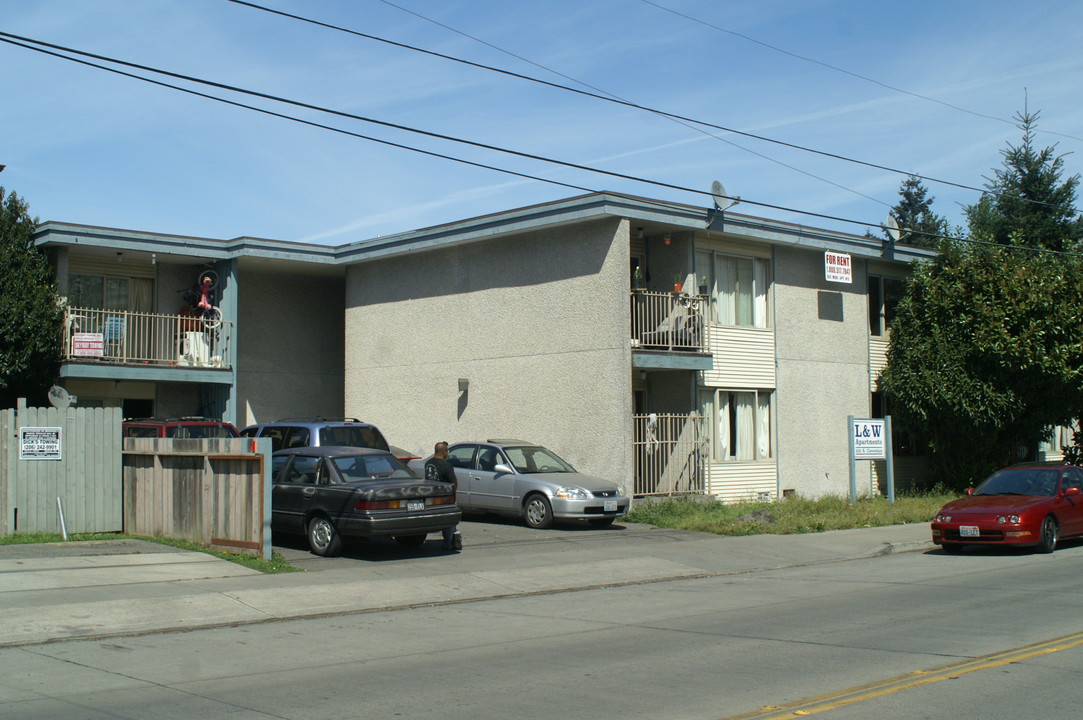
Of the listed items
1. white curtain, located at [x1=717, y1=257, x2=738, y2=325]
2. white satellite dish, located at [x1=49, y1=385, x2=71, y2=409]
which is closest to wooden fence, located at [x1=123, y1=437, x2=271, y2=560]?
white satellite dish, located at [x1=49, y1=385, x2=71, y2=409]

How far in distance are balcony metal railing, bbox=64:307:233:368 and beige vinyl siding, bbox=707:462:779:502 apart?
11966 mm

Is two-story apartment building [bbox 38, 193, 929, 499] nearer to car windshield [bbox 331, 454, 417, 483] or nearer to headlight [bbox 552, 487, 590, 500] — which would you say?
headlight [bbox 552, 487, 590, 500]

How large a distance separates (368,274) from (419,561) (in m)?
13.0

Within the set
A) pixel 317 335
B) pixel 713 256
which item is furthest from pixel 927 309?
pixel 317 335

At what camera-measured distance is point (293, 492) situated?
50.5ft

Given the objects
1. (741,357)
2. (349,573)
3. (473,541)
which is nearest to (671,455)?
(741,357)

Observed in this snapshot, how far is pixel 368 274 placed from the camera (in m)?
26.6

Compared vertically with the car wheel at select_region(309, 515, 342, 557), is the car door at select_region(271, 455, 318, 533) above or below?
above

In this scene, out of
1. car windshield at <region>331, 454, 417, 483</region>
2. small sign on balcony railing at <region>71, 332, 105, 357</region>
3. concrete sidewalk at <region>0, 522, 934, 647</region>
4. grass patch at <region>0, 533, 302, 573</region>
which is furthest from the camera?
small sign on balcony railing at <region>71, 332, 105, 357</region>

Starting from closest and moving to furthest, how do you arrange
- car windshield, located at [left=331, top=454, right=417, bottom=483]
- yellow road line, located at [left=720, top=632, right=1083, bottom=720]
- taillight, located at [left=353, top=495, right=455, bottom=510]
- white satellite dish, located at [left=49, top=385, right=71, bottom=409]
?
yellow road line, located at [left=720, top=632, right=1083, bottom=720]
taillight, located at [left=353, top=495, right=455, bottom=510]
car windshield, located at [left=331, top=454, right=417, bottom=483]
white satellite dish, located at [left=49, top=385, right=71, bottom=409]

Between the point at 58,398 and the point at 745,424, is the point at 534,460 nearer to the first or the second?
the point at 745,424

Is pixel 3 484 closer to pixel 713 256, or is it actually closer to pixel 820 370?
pixel 713 256

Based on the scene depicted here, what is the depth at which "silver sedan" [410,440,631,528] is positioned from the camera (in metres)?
18.5

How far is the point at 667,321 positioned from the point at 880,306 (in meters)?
8.41
